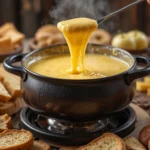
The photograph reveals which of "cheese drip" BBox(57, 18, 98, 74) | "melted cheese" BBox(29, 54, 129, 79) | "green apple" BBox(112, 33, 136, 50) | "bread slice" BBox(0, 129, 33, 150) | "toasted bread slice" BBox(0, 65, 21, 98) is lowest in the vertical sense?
"green apple" BBox(112, 33, 136, 50)

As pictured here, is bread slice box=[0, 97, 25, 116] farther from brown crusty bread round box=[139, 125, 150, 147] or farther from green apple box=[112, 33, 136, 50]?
green apple box=[112, 33, 136, 50]

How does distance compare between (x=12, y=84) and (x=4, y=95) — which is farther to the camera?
(x=12, y=84)

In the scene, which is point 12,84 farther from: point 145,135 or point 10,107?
point 145,135

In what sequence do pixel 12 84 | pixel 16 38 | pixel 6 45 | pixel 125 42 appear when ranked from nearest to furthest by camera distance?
pixel 12 84 → pixel 6 45 → pixel 16 38 → pixel 125 42

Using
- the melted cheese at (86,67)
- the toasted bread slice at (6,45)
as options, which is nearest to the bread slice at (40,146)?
the melted cheese at (86,67)

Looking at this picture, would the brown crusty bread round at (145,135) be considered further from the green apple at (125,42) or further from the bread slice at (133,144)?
the green apple at (125,42)

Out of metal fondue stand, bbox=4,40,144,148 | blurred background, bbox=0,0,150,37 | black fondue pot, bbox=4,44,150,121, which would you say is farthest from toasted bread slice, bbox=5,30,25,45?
blurred background, bbox=0,0,150,37

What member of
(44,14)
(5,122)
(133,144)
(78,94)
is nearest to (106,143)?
(133,144)
